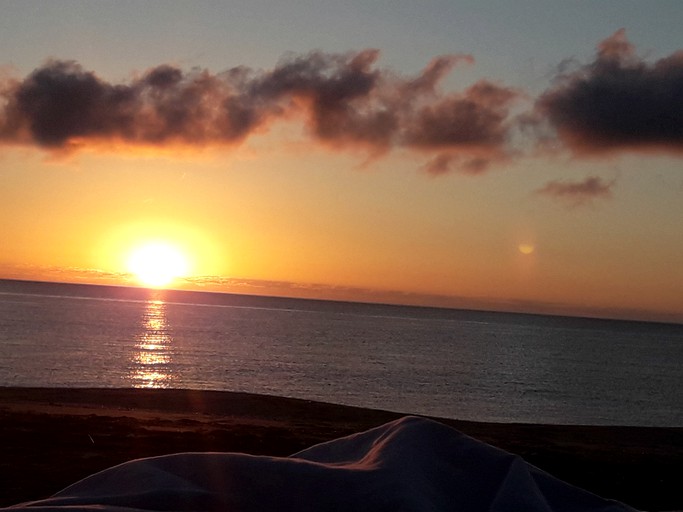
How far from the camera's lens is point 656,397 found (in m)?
64.8

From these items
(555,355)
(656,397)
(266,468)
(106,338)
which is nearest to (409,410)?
(656,397)

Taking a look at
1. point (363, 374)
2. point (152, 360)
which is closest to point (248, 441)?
point (363, 374)

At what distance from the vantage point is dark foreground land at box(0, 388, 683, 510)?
13125 mm

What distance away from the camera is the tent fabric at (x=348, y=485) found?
145 inches

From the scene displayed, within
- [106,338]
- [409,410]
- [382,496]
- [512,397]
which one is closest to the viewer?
[382,496]

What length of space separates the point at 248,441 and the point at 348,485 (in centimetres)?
1321

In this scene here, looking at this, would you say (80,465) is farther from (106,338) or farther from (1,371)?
(106,338)

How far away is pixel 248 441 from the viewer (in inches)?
648

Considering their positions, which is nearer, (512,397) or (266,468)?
(266,468)

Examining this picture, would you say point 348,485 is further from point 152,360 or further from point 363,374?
point 152,360

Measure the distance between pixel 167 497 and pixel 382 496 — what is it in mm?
1047

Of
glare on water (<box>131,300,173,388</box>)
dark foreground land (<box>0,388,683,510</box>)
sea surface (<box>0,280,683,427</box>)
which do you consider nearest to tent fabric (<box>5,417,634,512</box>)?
dark foreground land (<box>0,388,683,510</box>)

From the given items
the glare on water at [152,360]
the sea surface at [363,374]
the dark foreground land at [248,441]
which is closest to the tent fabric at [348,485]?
the dark foreground land at [248,441]

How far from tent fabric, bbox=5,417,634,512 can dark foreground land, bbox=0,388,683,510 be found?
763 centimetres
